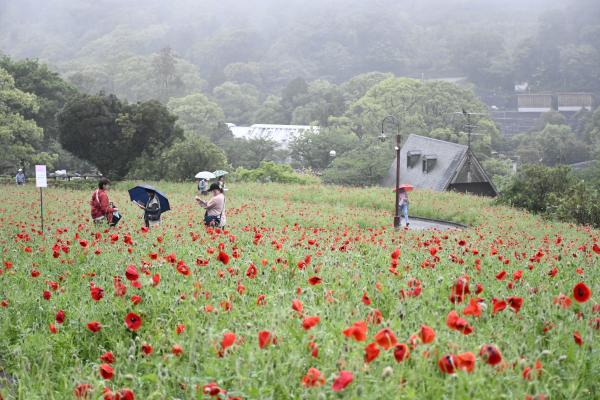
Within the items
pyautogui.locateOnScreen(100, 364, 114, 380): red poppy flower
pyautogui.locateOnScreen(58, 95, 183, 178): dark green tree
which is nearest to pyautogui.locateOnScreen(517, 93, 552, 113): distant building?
pyautogui.locateOnScreen(58, 95, 183, 178): dark green tree

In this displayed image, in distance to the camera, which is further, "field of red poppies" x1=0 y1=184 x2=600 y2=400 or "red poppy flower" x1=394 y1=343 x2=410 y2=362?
"field of red poppies" x1=0 y1=184 x2=600 y2=400

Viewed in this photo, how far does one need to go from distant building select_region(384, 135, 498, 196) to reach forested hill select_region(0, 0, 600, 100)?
72.5 metres

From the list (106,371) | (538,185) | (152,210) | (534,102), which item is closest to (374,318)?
(106,371)

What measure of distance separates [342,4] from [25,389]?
182143 millimetres

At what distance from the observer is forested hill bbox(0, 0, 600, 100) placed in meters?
120

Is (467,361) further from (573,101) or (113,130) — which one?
(573,101)

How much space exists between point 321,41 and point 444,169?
12523 cm

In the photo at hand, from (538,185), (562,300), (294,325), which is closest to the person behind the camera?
(562,300)

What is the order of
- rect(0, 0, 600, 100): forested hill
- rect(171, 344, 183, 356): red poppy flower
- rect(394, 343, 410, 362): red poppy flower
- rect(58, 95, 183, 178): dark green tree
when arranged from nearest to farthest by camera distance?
rect(394, 343, 410, 362): red poppy flower < rect(171, 344, 183, 356): red poppy flower < rect(58, 95, 183, 178): dark green tree < rect(0, 0, 600, 100): forested hill

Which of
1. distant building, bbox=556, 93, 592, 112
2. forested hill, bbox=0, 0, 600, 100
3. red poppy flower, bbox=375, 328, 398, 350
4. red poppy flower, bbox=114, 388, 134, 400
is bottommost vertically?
red poppy flower, bbox=114, 388, 134, 400

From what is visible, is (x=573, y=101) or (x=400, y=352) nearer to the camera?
(x=400, y=352)

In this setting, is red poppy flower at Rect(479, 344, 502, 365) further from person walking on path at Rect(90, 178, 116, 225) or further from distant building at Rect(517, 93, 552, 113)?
distant building at Rect(517, 93, 552, 113)

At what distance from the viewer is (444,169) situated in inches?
1487

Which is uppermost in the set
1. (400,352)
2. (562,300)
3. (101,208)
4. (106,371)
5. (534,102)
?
(534,102)
